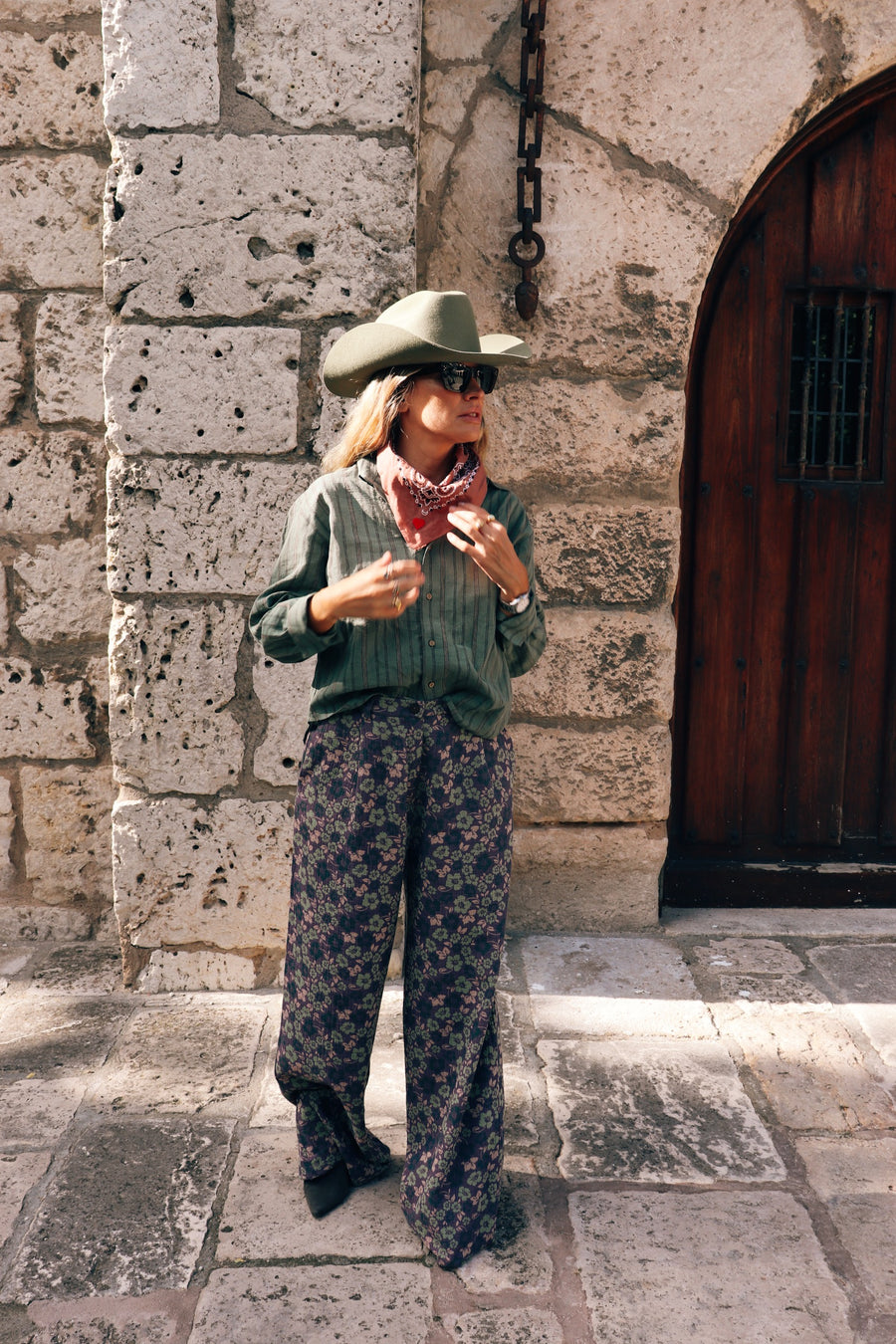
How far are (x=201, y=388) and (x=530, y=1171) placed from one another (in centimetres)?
195

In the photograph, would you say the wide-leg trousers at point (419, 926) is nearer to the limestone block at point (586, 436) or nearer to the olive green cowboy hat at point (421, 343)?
the olive green cowboy hat at point (421, 343)

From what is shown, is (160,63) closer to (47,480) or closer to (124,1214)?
(47,480)

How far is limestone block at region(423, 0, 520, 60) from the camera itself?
9.55 feet

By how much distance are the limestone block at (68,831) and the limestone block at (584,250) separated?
1.78 metres

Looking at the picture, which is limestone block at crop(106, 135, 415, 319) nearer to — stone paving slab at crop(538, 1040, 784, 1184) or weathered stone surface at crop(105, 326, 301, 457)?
weathered stone surface at crop(105, 326, 301, 457)

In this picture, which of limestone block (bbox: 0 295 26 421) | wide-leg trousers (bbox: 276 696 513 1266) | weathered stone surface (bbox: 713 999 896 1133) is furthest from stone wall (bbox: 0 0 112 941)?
weathered stone surface (bbox: 713 999 896 1133)

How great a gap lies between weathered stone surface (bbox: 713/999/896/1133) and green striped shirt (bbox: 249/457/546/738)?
1192 millimetres

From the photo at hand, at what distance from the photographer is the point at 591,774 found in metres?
3.26

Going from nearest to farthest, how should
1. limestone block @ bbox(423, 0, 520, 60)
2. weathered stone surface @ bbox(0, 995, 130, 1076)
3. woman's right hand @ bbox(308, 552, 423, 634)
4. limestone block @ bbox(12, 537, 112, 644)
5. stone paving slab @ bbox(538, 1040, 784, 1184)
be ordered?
woman's right hand @ bbox(308, 552, 423, 634), stone paving slab @ bbox(538, 1040, 784, 1184), weathered stone surface @ bbox(0, 995, 130, 1076), limestone block @ bbox(423, 0, 520, 60), limestone block @ bbox(12, 537, 112, 644)

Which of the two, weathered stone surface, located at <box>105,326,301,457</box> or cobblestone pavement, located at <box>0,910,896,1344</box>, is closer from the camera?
cobblestone pavement, located at <box>0,910,896,1344</box>

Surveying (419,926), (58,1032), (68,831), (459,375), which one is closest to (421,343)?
(459,375)

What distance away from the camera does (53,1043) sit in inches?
104

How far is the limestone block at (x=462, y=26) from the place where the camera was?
291 cm

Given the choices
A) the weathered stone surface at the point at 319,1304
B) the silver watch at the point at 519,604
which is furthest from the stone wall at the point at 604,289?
the weathered stone surface at the point at 319,1304
